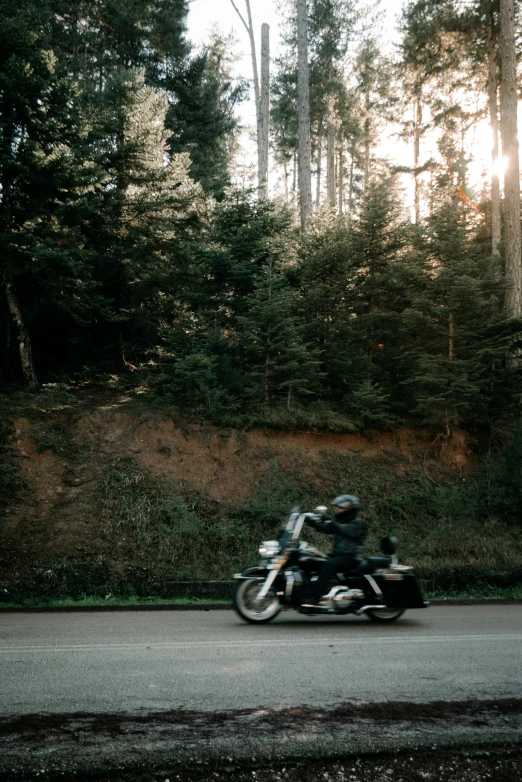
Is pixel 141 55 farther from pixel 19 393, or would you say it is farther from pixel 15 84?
pixel 19 393

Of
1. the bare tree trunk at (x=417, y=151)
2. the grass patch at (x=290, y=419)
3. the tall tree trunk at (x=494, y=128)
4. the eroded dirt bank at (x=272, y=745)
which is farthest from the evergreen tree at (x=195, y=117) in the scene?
the eroded dirt bank at (x=272, y=745)

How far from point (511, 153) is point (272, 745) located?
67.6ft

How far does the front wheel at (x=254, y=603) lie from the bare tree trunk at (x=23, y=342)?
12.2 metres

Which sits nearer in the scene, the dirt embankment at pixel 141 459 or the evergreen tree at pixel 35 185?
the dirt embankment at pixel 141 459

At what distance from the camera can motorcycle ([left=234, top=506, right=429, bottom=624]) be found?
9719 millimetres

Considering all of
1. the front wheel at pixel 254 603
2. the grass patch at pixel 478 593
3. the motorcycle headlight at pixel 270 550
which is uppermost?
the motorcycle headlight at pixel 270 550

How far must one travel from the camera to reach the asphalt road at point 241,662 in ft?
18.2

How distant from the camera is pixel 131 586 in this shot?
1299cm

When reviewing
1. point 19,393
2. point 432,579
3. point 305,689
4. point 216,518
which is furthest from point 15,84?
point 305,689

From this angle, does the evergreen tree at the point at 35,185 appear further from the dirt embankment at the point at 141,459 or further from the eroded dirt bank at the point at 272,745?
the eroded dirt bank at the point at 272,745

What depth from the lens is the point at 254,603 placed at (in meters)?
9.89

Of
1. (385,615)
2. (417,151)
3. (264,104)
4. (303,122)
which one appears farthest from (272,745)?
(417,151)

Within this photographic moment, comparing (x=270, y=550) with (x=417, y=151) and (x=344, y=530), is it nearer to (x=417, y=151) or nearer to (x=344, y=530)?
(x=344, y=530)

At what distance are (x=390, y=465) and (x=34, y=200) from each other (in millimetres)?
13206
